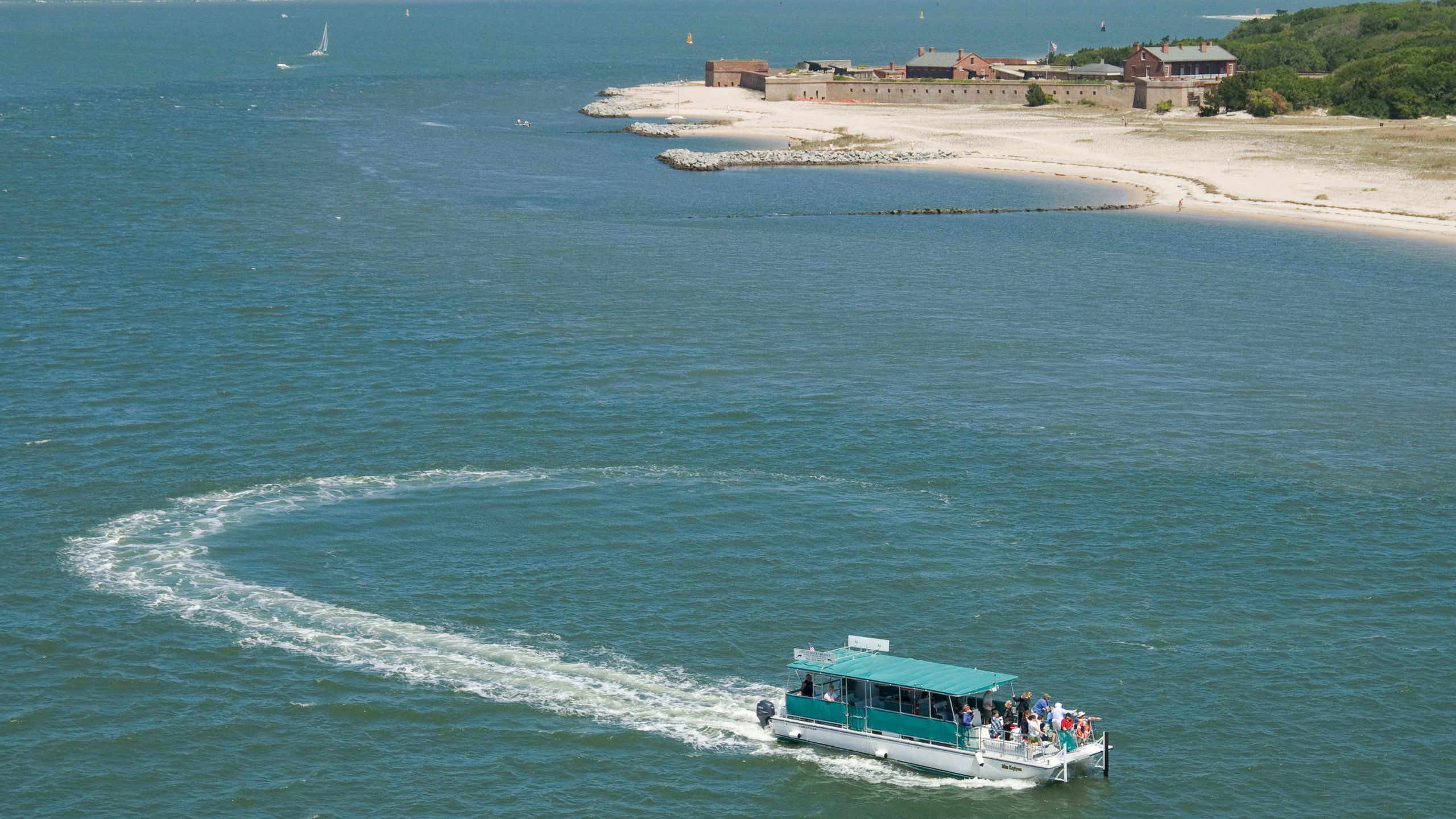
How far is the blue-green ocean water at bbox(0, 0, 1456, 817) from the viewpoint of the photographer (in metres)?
44.1

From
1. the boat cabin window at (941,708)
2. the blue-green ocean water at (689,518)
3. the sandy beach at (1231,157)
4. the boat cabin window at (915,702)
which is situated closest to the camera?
the boat cabin window at (941,708)

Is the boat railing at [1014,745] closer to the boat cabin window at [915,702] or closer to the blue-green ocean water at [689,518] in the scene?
the blue-green ocean water at [689,518]

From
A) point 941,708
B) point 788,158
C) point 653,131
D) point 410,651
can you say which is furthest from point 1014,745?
point 653,131

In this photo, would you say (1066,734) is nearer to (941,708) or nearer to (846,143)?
(941,708)

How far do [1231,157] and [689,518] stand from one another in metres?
115

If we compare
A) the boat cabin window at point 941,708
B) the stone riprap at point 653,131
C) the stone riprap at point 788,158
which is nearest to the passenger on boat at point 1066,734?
the boat cabin window at point 941,708

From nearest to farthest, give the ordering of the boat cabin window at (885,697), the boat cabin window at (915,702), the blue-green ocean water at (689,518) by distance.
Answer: the boat cabin window at (915,702)
the boat cabin window at (885,697)
the blue-green ocean water at (689,518)

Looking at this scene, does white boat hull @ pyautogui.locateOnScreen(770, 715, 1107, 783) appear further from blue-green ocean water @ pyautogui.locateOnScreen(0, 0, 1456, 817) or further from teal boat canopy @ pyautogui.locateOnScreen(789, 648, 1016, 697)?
teal boat canopy @ pyautogui.locateOnScreen(789, 648, 1016, 697)

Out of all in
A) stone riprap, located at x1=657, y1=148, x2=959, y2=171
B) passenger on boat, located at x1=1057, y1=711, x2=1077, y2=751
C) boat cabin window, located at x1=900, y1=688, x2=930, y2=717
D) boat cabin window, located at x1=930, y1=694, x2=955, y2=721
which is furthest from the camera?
stone riprap, located at x1=657, y1=148, x2=959, y2=171

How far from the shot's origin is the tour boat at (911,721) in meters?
42.6

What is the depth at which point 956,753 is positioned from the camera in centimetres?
4297

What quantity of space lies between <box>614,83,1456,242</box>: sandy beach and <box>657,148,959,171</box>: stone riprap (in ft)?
14.3

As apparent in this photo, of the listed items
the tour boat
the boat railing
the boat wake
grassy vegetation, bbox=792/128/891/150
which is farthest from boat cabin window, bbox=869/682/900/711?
grassy vegetation, bbox=792/128/891/150

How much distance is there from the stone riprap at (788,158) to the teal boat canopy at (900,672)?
408 feet
